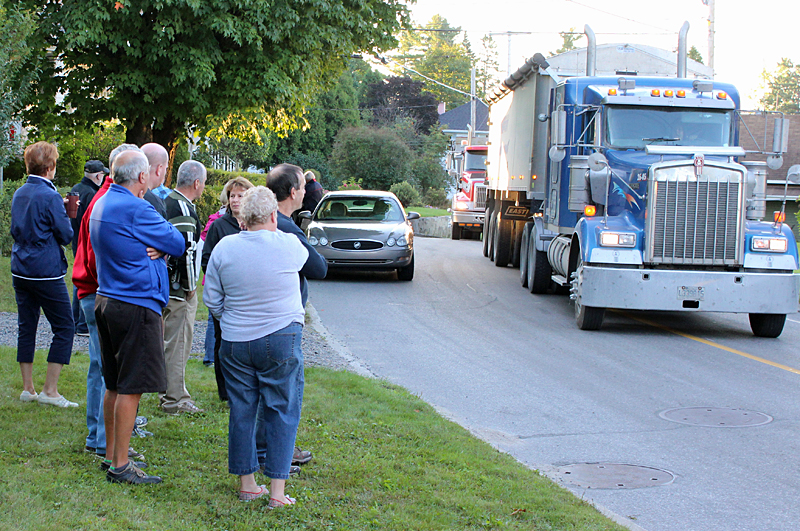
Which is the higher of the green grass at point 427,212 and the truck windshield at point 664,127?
the truck windshield at point 664,127

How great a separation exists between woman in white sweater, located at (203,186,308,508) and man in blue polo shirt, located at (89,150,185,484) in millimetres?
393

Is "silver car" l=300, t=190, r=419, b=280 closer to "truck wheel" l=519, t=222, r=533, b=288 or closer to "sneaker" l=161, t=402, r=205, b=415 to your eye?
"truck wheel" l=519, t=222, r=533, b=288

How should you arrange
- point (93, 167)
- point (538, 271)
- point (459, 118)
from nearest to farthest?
point (93, 167) < point (538, 271) < point (459, 118)

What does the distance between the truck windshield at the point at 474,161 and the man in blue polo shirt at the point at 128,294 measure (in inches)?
1007

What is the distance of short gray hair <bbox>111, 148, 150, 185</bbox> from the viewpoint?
4.69 metres

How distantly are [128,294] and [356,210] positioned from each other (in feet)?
40.5

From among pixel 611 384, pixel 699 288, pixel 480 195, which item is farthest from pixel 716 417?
pixel 480 195

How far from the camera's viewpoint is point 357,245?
622 inches

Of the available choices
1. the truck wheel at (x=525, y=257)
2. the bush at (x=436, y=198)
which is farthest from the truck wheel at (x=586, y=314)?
the bush at (x=436, y=198)

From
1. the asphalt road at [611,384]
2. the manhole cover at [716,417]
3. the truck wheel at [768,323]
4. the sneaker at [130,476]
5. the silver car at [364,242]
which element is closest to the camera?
the sneaker at [130,476]

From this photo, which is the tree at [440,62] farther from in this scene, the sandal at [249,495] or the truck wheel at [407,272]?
the sandal at [249,495]

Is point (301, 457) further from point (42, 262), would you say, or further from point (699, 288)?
point (699, 288)

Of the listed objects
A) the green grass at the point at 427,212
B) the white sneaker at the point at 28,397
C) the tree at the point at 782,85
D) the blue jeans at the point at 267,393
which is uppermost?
the tree at the point at 782,85

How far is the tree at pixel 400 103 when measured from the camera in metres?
72.5
